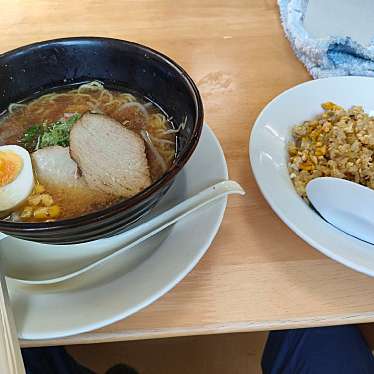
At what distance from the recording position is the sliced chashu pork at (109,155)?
0.85 metres

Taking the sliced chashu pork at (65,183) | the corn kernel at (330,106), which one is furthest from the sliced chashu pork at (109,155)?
the corn kernel at (330,106)

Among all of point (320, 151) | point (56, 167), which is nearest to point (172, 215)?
point (56, 167)

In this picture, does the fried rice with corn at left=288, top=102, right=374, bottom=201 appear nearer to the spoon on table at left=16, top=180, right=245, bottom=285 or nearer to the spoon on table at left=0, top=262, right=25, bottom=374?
the spoon on table at left=16, top=180, right=245, bottom=285

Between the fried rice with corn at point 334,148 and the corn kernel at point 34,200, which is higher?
the fried rice with corn at point 334,148

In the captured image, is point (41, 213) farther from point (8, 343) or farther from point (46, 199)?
point (8, 343)

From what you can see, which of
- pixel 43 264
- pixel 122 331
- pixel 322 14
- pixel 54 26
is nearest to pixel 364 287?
pixel 122 331

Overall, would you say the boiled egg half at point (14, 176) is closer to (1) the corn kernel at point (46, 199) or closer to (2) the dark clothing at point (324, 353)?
(1) the corn kernel at point (46, 199)

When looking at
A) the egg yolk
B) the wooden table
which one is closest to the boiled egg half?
the egg yolk

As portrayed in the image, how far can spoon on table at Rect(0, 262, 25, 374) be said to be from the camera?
59cm

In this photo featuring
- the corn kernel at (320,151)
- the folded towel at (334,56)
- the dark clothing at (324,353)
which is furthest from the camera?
the folded towel at (334,56)

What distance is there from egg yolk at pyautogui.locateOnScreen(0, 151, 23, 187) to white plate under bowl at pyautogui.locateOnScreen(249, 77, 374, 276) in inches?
17.6

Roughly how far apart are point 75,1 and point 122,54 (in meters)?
0.68

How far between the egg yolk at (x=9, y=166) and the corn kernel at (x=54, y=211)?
0.10 m

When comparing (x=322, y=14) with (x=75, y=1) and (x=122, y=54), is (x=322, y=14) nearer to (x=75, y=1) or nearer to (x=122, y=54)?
(x=122, y=54)
